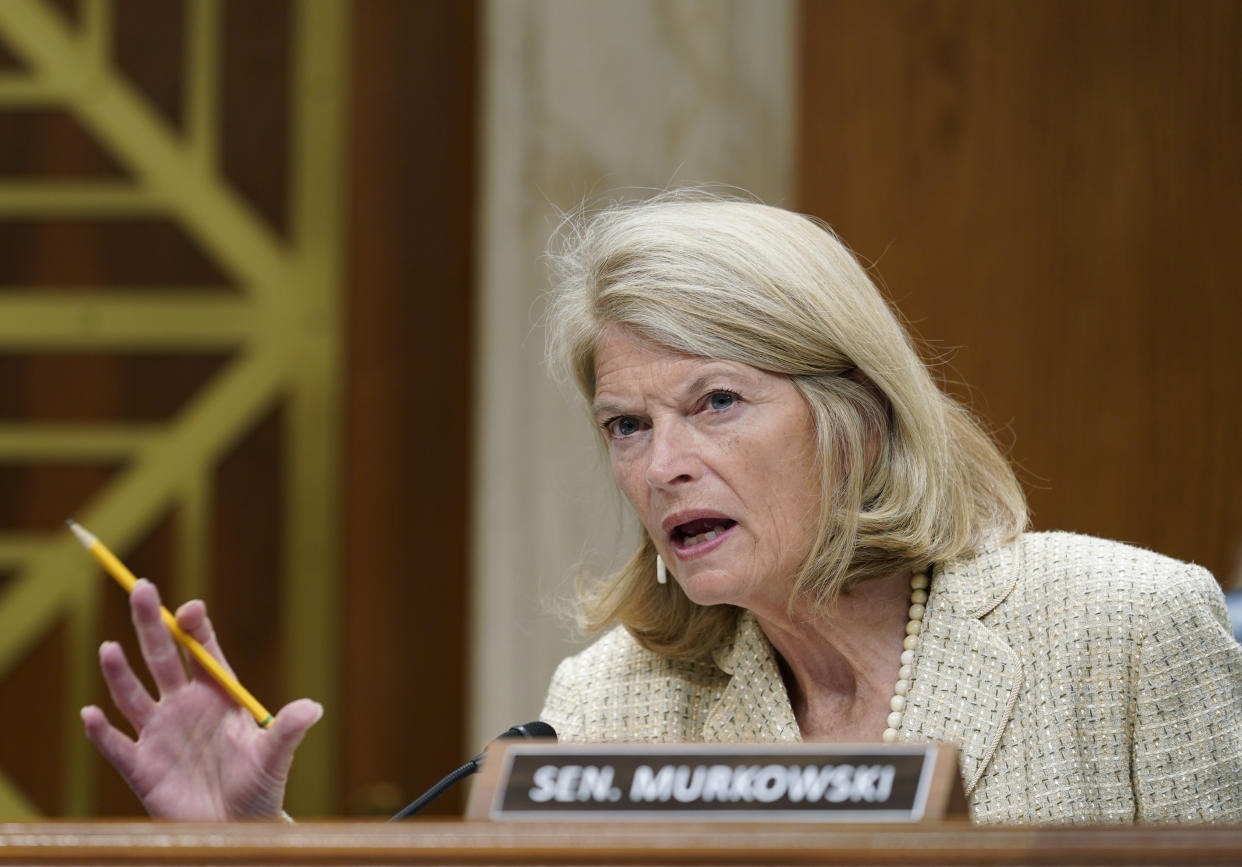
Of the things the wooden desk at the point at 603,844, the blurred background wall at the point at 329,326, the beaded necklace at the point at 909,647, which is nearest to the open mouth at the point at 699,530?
the beaded necklace at the point at 909,647

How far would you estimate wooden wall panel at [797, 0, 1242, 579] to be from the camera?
2.90 metres

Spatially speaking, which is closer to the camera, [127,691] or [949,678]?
[127,691]

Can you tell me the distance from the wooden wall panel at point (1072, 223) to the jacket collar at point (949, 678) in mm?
1224

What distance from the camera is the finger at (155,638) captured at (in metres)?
1.49

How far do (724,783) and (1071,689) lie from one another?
0.77 m

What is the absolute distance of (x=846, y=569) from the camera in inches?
66.7

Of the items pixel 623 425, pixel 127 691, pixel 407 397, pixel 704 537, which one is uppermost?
pixel 623 425

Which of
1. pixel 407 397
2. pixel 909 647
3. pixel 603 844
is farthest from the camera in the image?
pixel 407 397

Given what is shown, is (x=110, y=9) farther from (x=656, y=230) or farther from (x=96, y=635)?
(x=656, y=230)

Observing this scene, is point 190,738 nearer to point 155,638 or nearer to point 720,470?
point 155,638

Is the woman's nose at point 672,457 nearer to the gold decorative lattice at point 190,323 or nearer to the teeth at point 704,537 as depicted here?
the teeth at point 704,537

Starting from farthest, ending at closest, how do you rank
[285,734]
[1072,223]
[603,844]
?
1. [1072,223]
2. [285,734]
3. [603,844]

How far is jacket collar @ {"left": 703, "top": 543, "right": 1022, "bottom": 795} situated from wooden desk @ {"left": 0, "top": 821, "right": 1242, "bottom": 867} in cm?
76

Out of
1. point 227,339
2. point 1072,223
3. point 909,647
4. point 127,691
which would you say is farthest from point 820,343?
point 227,339
